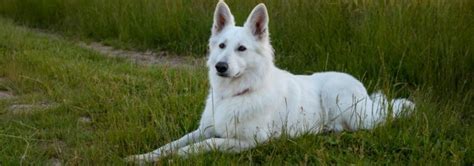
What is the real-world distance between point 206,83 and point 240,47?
1435 millimetres

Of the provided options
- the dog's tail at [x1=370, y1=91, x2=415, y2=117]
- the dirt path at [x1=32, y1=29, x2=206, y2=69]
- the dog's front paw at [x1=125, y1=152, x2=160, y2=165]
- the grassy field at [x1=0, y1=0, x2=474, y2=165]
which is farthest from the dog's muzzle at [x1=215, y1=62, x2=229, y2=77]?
the dirt path at [x1=32, y1=29, x2=206, y2=69]

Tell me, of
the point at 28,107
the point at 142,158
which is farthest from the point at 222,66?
the point at 28,107

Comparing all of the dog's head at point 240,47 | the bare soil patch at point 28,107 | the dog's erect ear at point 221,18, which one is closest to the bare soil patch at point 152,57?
the bare soil patch at point 28,107

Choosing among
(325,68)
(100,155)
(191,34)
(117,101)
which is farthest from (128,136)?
(191,34)

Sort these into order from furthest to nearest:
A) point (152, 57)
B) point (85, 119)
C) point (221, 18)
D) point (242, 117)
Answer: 1. point (152, 57)
2. point (85, 119)
3. point (221, 18)
4. point (242, 117)

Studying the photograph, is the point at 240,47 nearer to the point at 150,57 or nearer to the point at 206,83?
the point at 206,83

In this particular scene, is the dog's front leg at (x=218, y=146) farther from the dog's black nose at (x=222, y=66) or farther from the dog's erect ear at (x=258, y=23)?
the dog's erect ear at (x=258, y=23)

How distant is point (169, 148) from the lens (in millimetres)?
3869

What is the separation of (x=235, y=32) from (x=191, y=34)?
12.5ft

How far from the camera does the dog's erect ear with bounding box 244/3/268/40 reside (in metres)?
4.21

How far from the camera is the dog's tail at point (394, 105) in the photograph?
4266 mm

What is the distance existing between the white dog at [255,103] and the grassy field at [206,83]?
160 mm

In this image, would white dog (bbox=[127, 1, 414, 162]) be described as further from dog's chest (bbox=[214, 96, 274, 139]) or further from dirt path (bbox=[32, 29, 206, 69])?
dirt path (bbox=[32, 29, 206, 69])

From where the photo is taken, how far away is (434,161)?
3643 mm
